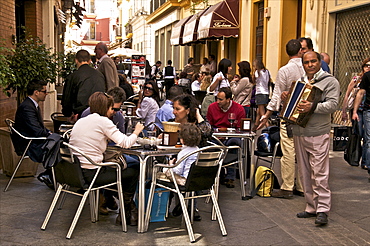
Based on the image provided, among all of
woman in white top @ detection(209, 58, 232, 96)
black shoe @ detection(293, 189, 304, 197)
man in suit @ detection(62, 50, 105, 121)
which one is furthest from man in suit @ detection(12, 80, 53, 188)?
woman in white top @ detection(209, 58, 232, 96)

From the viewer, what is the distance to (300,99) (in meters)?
6.16

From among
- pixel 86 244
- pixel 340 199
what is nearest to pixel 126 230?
pixel 86 244

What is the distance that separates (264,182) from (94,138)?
2.65 m

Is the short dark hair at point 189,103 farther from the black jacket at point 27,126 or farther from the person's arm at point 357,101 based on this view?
the person's arm at point 357,101

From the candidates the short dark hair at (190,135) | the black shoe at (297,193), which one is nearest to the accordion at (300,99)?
the short dark hair at (190,135)

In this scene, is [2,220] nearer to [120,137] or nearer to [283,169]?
[120,137]

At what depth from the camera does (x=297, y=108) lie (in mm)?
6168

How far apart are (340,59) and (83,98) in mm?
7368

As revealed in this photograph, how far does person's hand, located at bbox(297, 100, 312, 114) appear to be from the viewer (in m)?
6.07

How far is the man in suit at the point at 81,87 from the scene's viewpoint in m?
8.55

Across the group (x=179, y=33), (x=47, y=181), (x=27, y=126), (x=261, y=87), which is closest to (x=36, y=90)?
(x=27, y=126)

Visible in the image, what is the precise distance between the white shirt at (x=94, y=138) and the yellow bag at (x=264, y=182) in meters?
2.27

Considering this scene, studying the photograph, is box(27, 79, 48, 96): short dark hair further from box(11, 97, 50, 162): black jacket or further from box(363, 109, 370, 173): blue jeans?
box(363, 109, 370, 173): blue jeans

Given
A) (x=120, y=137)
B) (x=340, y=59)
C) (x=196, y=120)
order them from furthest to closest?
(x=340, y=59)
(x=196, y=120)
(x=120, y=137)
